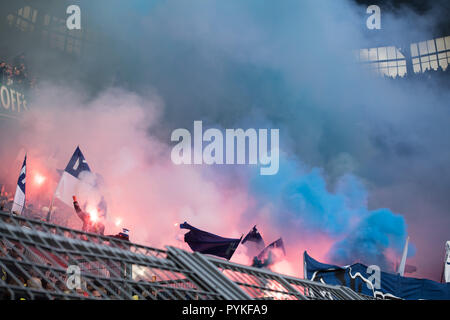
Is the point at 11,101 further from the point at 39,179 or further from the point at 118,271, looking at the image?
the point at 118,271

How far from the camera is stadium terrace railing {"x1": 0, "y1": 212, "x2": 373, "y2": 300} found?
8.25 m

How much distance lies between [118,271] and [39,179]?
Answer: 41.7 metres

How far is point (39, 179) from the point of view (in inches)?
1906

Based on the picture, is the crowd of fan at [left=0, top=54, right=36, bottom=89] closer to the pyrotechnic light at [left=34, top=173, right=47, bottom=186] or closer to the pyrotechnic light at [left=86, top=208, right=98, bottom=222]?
the pyrotechnic light at [left=34, top=173, right=47, bottom=186]

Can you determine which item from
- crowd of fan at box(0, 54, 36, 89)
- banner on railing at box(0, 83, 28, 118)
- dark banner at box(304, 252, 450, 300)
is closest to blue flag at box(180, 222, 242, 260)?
dark banner at box(304, 252, 450, 300)

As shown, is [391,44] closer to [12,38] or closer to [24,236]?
[12,38]

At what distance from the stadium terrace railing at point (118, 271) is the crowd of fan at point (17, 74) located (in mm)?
42412

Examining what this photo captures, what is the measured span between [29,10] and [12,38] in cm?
441

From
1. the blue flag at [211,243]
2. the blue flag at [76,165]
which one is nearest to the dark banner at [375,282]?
the blue flag at [211,243]

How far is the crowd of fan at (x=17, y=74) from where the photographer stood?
47594mm

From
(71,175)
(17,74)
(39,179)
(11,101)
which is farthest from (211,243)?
(17,74)

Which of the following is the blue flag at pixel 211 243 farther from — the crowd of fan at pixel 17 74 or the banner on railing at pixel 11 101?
the crowd of fan at pixel 17 74

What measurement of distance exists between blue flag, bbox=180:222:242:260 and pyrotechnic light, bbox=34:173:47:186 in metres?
27.5
